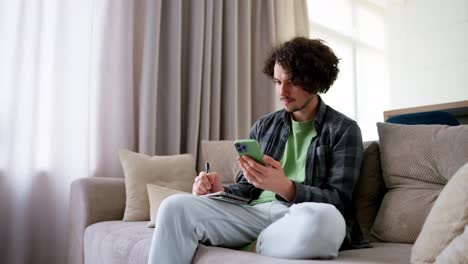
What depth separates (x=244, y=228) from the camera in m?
1.38

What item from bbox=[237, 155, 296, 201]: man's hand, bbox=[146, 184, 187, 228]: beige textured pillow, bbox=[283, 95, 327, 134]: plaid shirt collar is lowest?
bbox=[146, 184, 187, 228]: beige textured pillow

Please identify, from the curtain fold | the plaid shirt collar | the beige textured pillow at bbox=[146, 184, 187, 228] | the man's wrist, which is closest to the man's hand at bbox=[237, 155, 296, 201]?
the man's wrist

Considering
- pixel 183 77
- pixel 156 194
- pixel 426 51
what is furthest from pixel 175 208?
pixel 426 51

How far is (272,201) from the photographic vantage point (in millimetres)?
1500

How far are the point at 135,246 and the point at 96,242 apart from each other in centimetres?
39

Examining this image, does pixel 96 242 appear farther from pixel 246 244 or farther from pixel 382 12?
pixel 382 12

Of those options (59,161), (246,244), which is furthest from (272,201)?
(59,161)

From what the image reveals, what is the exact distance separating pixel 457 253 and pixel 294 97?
0.90 metres

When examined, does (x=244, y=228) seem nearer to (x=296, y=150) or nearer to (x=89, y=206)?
(x=296, y=150)

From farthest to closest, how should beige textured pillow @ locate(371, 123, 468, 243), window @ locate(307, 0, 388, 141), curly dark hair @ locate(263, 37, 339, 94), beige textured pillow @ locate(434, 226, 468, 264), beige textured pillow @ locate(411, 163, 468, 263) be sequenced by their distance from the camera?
window @ locate(307, 0, 388, 141) → curly dark hair @ locate(263, 37, 339, 94) → beige textured pillow @ locate(371, 123, 468, 243) → beige textured pillow @ locate(411, 163, 468, 263) → beige textured pillow @ locate(434, 226, 468, 264)

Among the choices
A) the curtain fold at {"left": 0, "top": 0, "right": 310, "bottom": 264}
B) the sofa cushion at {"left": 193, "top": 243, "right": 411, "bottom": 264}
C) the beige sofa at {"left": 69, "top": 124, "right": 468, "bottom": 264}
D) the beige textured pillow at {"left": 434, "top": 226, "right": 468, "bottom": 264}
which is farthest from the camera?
the curtain fold at {"left": 0, "top": 0, "right": 310, "bottom": 264}

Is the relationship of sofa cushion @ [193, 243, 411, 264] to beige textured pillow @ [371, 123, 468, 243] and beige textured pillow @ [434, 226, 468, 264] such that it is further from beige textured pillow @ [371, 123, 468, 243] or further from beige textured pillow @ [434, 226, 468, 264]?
beige textured pillow @ [434, 226, 468, 264]

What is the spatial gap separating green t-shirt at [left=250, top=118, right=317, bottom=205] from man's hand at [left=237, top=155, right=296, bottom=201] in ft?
0.68

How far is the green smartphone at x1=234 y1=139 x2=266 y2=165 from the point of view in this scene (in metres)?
1.29
